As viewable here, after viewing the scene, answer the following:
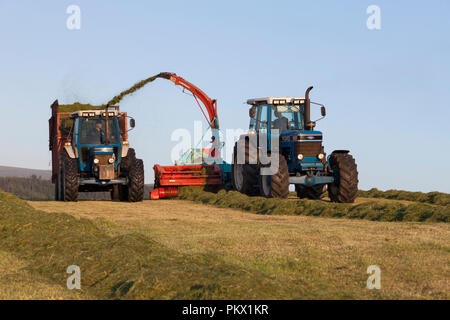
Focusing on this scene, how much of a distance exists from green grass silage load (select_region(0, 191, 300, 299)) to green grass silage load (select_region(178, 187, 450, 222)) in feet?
17.9

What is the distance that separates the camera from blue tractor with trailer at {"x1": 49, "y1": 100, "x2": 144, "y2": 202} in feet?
59.7

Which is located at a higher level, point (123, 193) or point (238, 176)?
point (238, 176)

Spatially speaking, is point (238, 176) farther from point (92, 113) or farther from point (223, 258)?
point (223, 258)

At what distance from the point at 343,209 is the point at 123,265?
7.72 metres

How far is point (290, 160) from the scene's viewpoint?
17234 millimetres

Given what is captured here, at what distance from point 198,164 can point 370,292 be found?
1591 centimetres

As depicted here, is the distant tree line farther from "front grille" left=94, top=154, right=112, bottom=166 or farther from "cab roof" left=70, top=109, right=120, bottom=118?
"front grille" left=94, top=154, right=112, bottom=166

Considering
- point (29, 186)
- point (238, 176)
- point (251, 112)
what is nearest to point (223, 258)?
point (251, 112)

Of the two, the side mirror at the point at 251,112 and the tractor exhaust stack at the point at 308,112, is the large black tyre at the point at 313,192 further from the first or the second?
the side mirror at the point at 251,112

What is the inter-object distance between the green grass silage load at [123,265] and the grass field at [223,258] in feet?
0.04

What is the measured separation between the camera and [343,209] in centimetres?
1364

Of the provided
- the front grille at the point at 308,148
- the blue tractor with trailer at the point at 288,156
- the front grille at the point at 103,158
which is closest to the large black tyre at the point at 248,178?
the blue tractor with trailer at the point at 288,156
